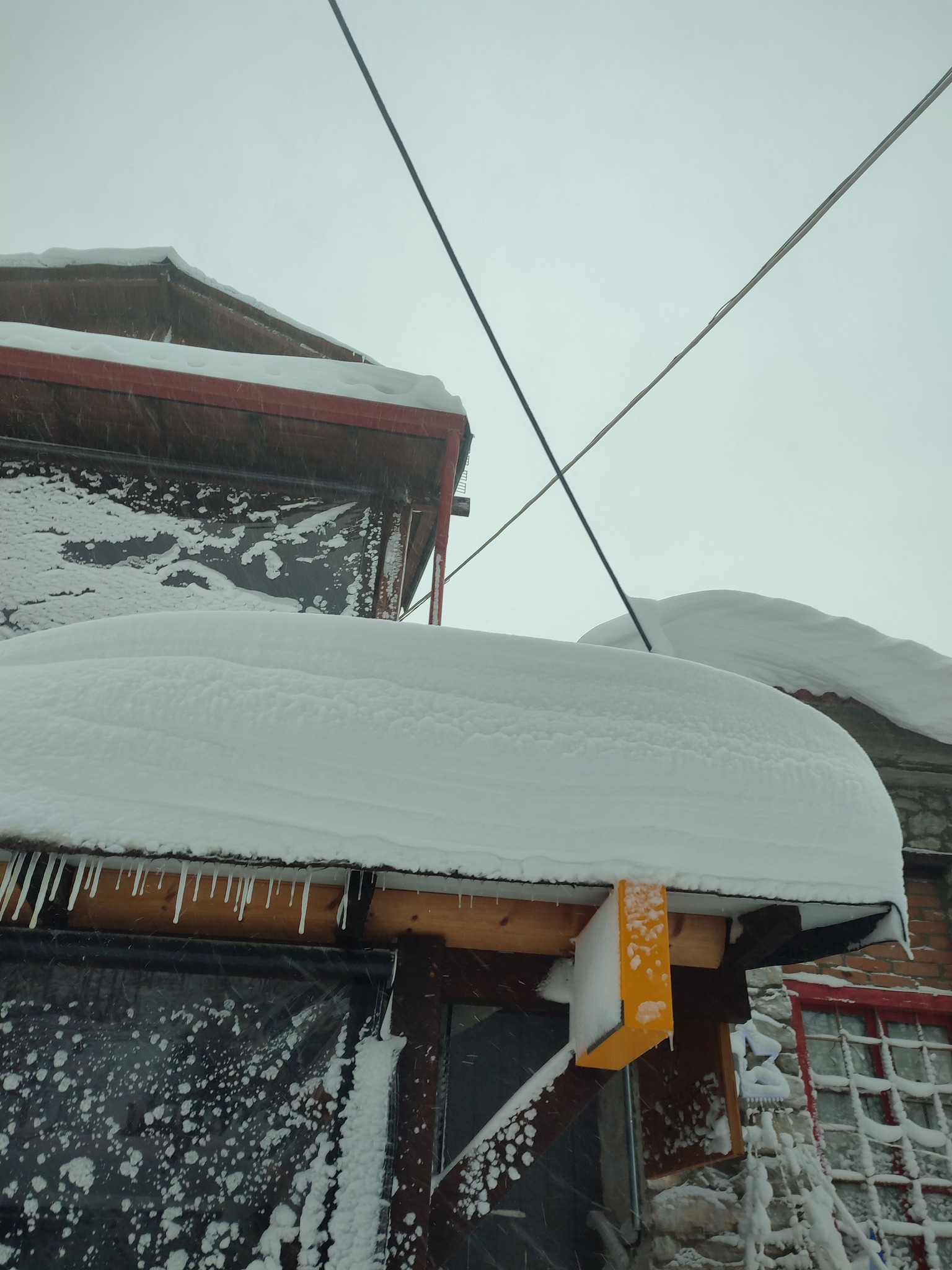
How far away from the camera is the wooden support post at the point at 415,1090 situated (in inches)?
50.1

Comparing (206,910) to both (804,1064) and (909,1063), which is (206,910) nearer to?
(804,1064)

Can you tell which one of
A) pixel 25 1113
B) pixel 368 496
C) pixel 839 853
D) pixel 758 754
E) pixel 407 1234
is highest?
pixel 368 496

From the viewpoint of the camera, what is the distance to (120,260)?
462 cm

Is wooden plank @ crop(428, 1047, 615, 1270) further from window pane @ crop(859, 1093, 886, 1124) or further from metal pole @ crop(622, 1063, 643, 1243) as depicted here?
window pane @ crop(859, 1093, 886, 1124)

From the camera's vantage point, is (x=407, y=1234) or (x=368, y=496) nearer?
(x=407, y=1234)

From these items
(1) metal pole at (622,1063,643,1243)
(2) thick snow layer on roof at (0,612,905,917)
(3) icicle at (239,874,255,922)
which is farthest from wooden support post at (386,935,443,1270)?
(1) metal pole at (622,1063,643,1243)

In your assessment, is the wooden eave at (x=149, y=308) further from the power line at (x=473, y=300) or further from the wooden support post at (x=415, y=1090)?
the wooden support post at (x=415, y=1090)

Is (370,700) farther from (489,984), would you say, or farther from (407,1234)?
(407,1234)

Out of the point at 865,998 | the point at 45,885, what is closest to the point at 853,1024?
the point at 865,998

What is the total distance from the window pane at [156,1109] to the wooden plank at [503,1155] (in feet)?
0.89

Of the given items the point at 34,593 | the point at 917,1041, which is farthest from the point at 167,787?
the point at 917,1041

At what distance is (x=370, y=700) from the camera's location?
115 centimetres

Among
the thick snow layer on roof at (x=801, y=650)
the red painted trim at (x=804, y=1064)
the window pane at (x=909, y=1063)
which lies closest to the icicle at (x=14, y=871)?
the thick snow layer on roof at (x=801, y=650)

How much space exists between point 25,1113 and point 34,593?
Answer: 1875mm
